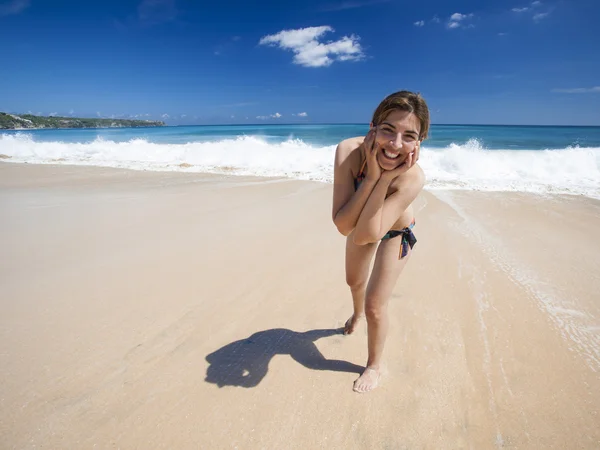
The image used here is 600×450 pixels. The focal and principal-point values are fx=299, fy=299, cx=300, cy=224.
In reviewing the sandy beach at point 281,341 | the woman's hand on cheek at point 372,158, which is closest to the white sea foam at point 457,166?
the sandy beach at point 281,341

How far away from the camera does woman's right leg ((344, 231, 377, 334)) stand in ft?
7.43

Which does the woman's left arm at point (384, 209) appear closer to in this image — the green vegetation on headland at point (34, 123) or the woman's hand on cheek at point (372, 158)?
the woman's hand on cheek at point (372, 158)

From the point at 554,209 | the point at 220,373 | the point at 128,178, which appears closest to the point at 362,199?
the point at 220,373

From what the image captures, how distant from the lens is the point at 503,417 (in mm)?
1953

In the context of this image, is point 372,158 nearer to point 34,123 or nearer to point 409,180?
point 409,180

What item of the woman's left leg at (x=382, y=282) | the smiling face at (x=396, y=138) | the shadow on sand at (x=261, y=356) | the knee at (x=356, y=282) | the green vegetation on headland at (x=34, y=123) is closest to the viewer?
the smiling face at (x=396, y=138)

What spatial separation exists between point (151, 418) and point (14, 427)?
2.63 ft

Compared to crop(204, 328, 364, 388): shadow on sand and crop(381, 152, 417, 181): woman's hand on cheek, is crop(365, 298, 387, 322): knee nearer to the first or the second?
crop(204, 328, 364, 388): shadow on sand

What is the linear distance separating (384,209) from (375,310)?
0.71 meters

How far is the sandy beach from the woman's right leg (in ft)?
0.93

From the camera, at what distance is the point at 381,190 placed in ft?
5.52

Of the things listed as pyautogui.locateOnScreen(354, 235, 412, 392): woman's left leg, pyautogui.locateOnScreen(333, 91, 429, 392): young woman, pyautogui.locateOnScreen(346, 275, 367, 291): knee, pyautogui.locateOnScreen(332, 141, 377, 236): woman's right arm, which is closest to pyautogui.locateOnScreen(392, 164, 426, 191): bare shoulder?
pyautogui.locateOnScreen(333, 91, 429, 392): young woman

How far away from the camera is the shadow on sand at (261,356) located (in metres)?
2.26

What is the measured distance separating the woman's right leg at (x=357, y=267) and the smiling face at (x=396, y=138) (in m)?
0.72
